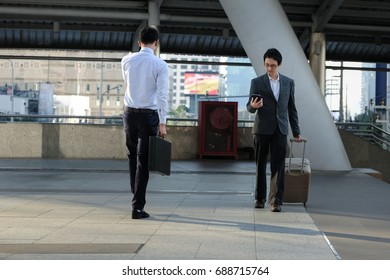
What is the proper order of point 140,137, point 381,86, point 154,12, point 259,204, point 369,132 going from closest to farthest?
1. point 140,137
2. point 259,204
3. point 154,12
4. point 369,132
5. point 381,86

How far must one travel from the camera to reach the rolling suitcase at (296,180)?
8.22 meters

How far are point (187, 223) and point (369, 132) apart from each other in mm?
16466

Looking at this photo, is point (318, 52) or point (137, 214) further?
point (318, 52)

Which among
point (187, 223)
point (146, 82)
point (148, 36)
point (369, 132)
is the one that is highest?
point (148, 36)

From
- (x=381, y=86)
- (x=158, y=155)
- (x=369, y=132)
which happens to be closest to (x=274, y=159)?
(x=158, y=155)

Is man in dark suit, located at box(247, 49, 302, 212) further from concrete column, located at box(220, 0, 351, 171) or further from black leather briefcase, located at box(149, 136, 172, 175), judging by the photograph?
concrete column, located at box(220, 0, 351, 171)

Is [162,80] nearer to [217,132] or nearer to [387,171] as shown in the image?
[217,132]

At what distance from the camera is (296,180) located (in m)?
8.25

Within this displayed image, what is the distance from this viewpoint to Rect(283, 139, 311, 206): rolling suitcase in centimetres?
822

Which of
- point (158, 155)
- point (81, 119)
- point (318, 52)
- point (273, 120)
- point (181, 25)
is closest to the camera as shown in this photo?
point (158, 155)

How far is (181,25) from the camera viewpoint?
24828 millimetres

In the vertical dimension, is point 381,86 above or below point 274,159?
above

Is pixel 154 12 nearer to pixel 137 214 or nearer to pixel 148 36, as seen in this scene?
pixel 148 36

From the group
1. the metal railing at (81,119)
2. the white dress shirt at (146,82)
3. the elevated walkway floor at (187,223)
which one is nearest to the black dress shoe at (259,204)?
the elevated walkway floor at (187,223)
